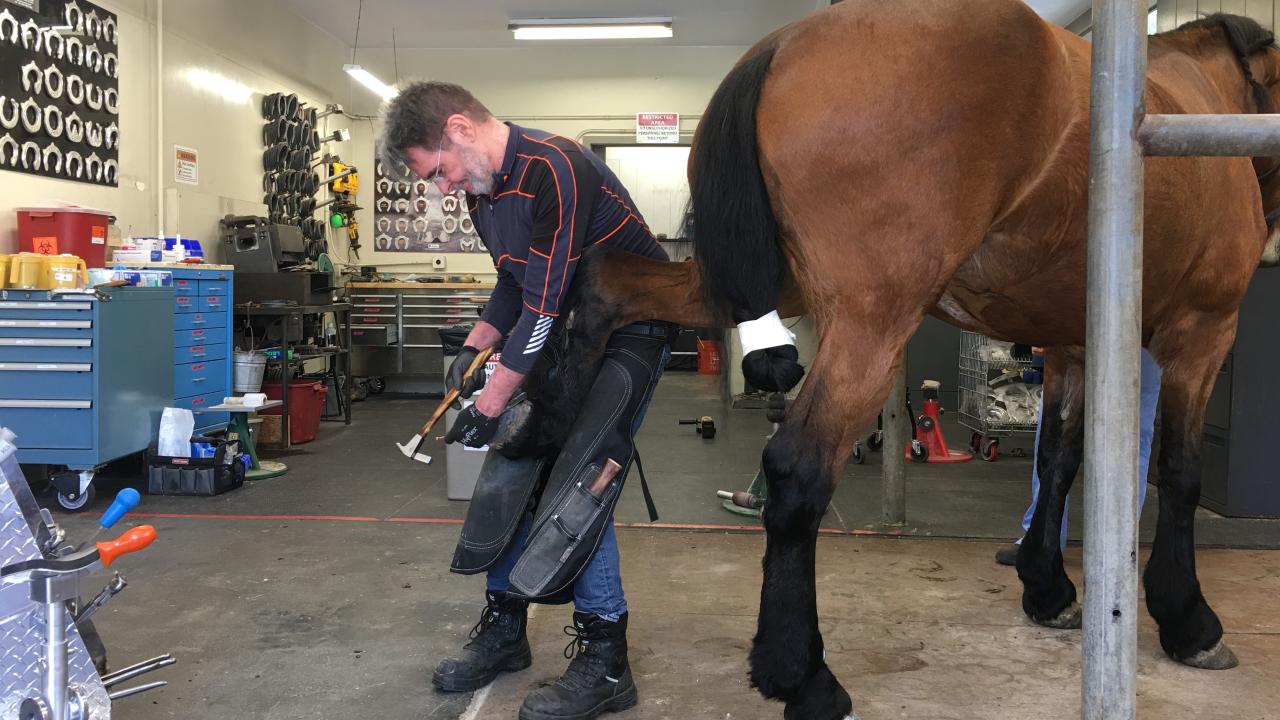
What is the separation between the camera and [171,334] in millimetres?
5281

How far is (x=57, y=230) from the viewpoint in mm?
5227

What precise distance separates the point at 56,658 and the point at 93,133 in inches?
222

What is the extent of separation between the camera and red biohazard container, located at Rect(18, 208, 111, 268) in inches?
205

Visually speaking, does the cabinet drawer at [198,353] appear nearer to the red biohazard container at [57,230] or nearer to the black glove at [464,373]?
the red biohazard container at [57,230]

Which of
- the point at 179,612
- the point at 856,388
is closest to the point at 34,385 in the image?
the point at 179,612

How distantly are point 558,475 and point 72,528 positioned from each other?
319 centimetres

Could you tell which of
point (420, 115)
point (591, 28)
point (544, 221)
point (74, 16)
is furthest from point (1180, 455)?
point (591, 28)

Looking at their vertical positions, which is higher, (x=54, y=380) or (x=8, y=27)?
(x=8, y=27)

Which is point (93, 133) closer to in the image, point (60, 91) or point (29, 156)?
point (60, 91)

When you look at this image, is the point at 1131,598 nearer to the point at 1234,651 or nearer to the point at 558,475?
the point at 558,475


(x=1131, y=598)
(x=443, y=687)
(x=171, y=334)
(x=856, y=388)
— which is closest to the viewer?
(x=1131, y=598)

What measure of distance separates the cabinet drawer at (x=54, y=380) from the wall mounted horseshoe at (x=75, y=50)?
2357 mm

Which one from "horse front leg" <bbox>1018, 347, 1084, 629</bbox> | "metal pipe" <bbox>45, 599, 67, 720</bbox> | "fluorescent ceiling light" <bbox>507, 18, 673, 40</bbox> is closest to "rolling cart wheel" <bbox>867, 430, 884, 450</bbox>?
"horse front leg" <bbox>1018, 347, 1084, 629</bbox>

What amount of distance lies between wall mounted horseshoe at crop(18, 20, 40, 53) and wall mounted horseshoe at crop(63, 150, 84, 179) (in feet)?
2.17
